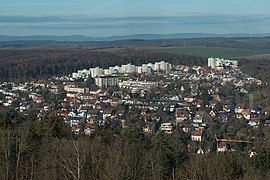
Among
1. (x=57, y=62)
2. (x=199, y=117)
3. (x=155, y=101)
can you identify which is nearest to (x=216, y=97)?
(x=155, y=101)

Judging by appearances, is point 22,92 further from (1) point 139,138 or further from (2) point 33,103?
(1) point 139,138

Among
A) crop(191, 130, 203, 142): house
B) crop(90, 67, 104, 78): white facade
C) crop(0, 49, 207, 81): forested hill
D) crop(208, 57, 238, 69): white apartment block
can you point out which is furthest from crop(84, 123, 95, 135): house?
crop(208, 57, 238, 69): white apartment block

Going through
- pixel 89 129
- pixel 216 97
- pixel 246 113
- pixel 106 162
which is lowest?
pixel 216 97

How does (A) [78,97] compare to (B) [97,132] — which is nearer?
(B) [97,132]

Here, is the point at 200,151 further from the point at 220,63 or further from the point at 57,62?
the point at 220,63

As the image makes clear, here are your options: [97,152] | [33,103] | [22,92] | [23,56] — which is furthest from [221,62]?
[97,152]
